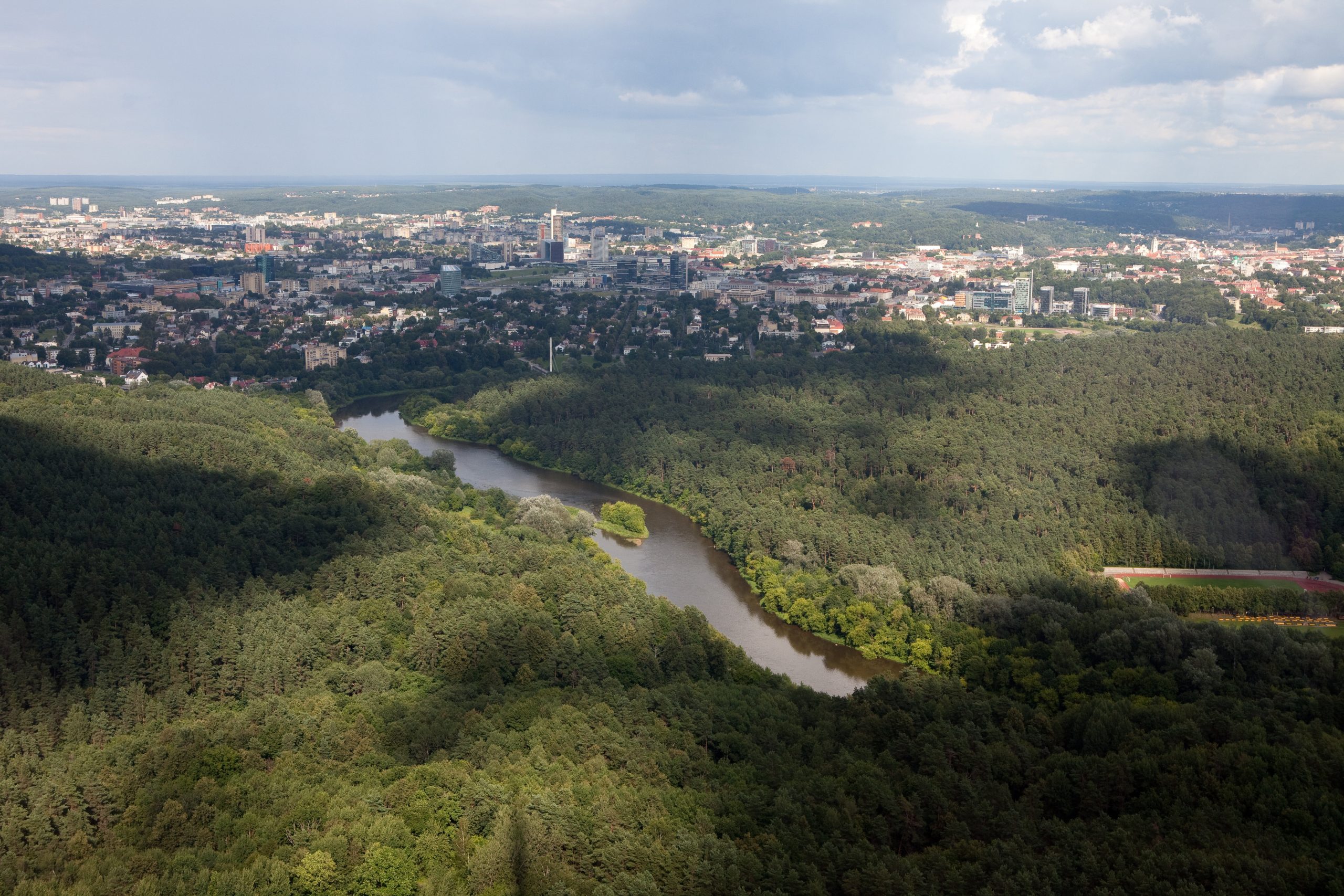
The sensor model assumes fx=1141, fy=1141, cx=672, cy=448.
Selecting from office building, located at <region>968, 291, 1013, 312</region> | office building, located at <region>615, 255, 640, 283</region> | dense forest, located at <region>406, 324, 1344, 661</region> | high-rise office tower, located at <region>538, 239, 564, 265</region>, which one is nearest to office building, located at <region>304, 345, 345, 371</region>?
dense forest, located at <region>406, 324, 1344, 661</region>

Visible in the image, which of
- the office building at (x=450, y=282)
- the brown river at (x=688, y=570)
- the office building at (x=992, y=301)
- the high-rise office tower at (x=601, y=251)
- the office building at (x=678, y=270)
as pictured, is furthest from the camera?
the high-rise office tower at (x=601, y=251)

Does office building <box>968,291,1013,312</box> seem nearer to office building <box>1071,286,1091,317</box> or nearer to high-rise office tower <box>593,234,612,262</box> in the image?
office building <box>1071,286,1091,317</box>

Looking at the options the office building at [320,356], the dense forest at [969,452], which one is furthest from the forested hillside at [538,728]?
the office building at [320,356]

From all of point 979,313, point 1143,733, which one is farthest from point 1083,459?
point 979,313

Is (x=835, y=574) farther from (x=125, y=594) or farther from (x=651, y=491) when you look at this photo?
(x=125, y=594)

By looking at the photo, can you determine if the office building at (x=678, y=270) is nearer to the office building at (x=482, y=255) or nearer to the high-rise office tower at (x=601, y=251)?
the high-rise office tower at (x=601, y=251)

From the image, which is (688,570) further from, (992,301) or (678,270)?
(678,270)
